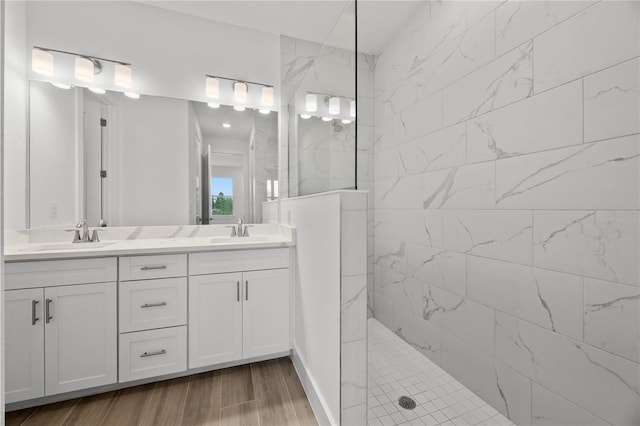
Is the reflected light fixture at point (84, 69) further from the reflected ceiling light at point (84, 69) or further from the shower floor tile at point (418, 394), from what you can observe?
the shower floor tile at point (418, 394)

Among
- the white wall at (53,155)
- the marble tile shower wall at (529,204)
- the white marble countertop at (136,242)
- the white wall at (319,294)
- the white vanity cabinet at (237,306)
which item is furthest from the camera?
the white wall at (53,155)

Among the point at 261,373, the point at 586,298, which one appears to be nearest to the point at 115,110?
the point at 261,373

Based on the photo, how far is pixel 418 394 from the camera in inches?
66.5

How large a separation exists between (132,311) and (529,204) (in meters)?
2.28

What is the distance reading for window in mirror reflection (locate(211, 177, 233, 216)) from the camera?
7.75 ft

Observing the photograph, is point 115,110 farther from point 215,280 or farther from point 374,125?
point 374,125

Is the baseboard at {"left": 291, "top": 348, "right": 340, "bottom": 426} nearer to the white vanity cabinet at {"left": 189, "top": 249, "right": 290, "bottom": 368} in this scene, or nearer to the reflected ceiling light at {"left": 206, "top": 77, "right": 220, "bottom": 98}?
the white vanity cabinet at {"left": 189, "top": 249, "right": 290, "bottom": 368}

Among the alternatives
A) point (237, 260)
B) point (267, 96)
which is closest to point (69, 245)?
point (237, 260)

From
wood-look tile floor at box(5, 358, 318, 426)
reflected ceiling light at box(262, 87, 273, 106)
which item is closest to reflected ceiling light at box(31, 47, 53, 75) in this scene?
reflected ceiling light at box(262, 87, 273, 106)

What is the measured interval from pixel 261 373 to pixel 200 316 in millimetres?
566

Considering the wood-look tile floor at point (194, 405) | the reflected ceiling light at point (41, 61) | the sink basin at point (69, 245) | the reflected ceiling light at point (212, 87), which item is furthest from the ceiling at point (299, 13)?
the wood-look tile floor at point (194, 405)

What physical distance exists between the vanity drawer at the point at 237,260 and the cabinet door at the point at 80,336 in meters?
0.47

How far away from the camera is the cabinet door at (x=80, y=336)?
1505 millimetres

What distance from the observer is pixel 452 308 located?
1.87 metres
